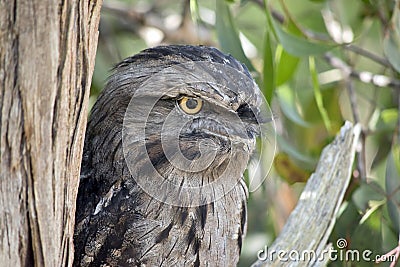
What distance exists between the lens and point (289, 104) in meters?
2.83

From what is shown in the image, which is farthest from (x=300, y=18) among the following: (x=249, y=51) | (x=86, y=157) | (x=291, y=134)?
(x=86, y=157)

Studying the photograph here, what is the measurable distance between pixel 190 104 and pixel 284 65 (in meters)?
1.01

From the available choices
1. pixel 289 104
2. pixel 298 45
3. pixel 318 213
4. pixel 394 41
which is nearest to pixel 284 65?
pixel 289 104

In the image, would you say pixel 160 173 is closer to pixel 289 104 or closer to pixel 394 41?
pixel 289 104

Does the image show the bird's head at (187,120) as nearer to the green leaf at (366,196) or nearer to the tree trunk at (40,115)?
the tree trunk at (40,115)

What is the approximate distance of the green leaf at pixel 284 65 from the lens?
8.87ft

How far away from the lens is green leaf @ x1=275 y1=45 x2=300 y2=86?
2.71 m

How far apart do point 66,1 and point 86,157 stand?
73 cm

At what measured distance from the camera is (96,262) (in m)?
1.88

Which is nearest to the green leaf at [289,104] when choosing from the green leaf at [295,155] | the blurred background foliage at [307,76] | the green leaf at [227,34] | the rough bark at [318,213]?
the blurred background foliage at [307,76]

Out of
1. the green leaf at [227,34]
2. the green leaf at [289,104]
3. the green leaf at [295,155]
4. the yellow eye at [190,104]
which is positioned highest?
the green leaf at [227,34]

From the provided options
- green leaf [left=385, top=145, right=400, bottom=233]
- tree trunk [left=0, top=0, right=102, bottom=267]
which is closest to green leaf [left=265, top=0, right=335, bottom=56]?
green leaf [left=385, top=145, right=400, bottom=233]

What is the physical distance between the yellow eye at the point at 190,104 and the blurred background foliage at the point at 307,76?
557 mm

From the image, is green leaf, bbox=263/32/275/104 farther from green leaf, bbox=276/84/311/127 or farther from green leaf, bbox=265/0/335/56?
green leaf, bbox=276/84/311/127
